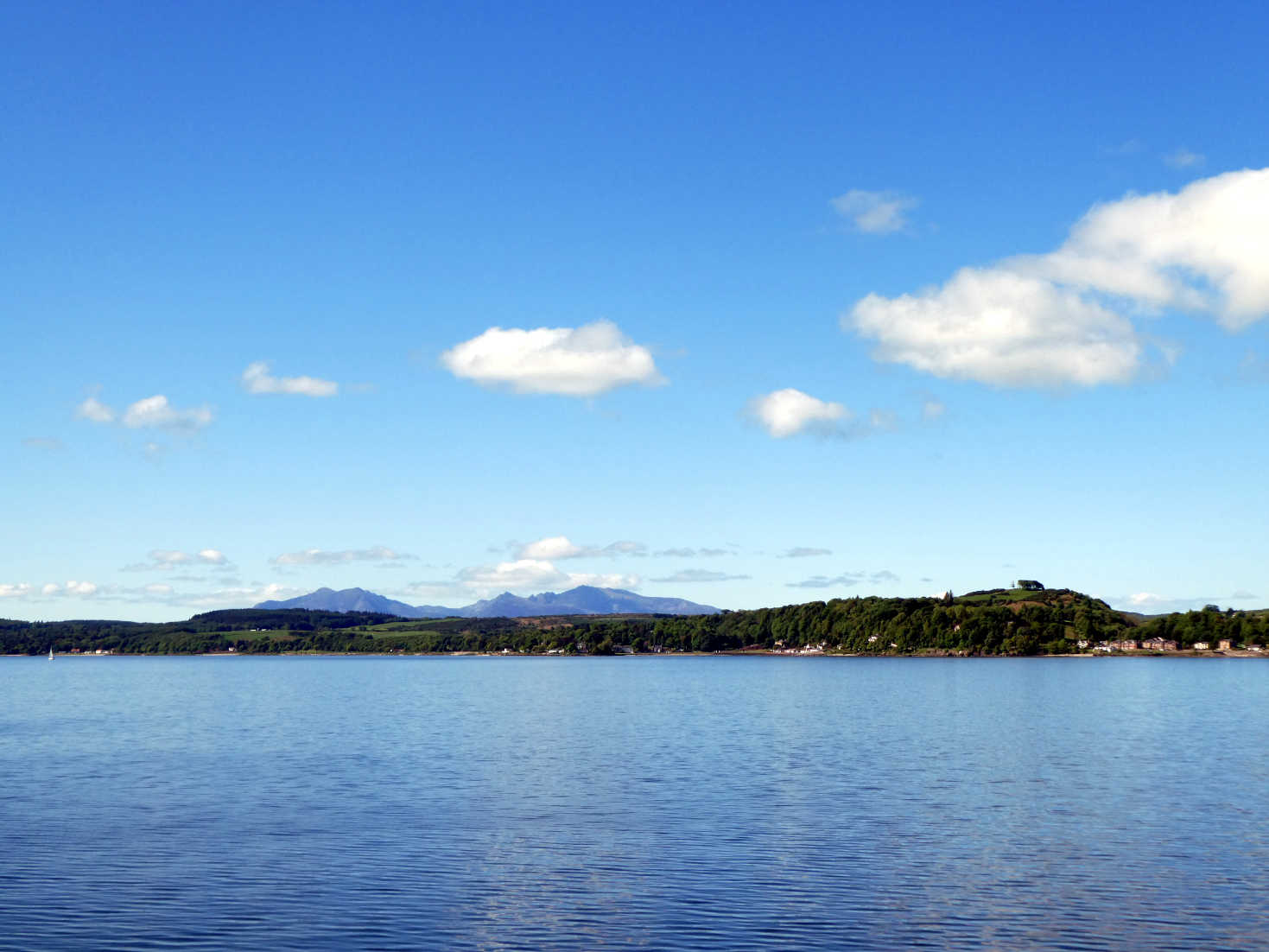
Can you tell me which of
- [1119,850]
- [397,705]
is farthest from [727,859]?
[397,705]

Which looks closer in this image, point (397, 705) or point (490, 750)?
point (490, 750)

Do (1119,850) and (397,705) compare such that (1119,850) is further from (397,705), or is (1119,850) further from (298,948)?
(397,705)

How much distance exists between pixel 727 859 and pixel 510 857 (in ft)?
26.1

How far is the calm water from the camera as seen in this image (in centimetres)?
3130

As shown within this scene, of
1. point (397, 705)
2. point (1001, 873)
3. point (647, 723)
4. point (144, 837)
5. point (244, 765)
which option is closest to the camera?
point (1001, 873)

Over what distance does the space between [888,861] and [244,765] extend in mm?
44661

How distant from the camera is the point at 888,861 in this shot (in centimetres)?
3972

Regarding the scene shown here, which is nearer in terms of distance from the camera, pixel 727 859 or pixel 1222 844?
pixel 727 859

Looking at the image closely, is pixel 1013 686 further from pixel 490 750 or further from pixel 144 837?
pixel 144 837

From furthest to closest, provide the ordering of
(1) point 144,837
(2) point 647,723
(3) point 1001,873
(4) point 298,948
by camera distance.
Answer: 1. (2) point 647,723
2. (1) point 144,837
3. (3) point 1001,873
4. (4) point 298,948

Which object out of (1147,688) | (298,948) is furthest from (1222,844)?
(1147,688)

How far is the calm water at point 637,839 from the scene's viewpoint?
103 ft

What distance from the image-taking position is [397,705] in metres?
A: 133

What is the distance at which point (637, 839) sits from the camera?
43938 millimetres
